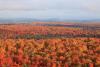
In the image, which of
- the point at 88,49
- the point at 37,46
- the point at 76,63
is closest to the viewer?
the point at 76,63

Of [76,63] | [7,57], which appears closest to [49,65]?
[76,63]

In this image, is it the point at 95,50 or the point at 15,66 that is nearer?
the point at 15,66

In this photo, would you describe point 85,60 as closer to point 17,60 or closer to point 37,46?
point 17,60

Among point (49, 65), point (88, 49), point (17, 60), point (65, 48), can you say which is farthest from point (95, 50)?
point (17, 60)

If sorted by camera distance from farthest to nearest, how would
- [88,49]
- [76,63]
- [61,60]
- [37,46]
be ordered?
[37,46] < [88,49] < [61,60] < [76,63]

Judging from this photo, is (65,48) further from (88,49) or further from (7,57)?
(7,57)

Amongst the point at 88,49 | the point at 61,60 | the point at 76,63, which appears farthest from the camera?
the point at 88,49

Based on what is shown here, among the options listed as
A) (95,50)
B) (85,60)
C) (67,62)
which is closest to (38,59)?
(67,62)

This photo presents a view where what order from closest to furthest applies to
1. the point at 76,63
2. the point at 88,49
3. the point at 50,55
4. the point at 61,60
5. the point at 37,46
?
the point at 76,63 < the point at 61,60 < the point at 50,55 < the point at 88,49 < the point at 37,46

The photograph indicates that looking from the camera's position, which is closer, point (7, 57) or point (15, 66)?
point (15, 66)
